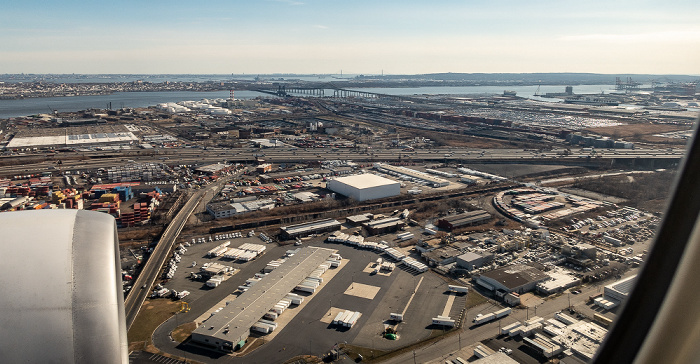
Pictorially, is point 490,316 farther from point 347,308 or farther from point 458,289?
point 347,308

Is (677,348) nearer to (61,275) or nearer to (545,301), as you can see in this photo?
(61,275)

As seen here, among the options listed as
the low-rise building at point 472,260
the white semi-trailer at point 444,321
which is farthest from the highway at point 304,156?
the white semi-trailer at point 444,321

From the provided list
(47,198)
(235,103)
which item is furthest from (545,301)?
(235,103)

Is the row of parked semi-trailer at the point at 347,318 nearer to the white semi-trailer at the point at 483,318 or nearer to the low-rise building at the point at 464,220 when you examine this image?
the white semi-trailer at the point at 483,318

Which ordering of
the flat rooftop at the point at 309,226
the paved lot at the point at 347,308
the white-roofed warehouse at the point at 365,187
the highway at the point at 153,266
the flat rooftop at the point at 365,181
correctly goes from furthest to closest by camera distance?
1. the flat rooftop at the point at 365,181
2. the white-roofed warehouse at the point at 365,187
3. the flat rooftop at the point at 309,226
4. the highway at the point at 153,266
5. the paved lot at the point at 347,308

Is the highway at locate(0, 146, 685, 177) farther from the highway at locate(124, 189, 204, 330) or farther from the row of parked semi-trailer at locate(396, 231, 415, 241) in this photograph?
the row of parked semi-trailer at locate(396, 231, 415, 241)

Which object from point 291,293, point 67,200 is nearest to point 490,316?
point 291,293

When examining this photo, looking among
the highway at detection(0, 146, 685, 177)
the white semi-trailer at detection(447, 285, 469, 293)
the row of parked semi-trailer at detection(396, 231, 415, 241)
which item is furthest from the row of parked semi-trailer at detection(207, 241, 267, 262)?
the highway at detection(0, 146, 685, 177)
